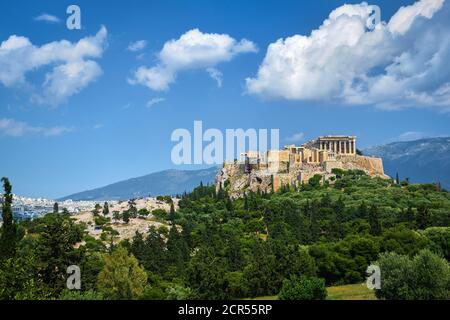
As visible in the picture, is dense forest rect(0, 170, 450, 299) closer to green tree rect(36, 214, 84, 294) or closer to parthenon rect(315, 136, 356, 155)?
green tree rect(36, 214, 84, 294)

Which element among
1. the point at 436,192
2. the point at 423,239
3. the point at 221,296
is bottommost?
the point at 221,296

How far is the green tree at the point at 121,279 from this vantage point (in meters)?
30.7

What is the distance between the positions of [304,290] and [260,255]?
1631 cm

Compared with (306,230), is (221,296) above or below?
below

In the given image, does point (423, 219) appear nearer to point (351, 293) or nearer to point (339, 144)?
point (351, 293)

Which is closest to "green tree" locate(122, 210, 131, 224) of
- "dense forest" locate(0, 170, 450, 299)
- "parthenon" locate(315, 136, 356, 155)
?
"dense forest" locate(0, 170, 450, 299)

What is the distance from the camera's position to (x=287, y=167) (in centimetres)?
10012

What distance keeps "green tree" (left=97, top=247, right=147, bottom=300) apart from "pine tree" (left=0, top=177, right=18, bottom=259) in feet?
18.8

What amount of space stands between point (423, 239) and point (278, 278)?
12.8 meters

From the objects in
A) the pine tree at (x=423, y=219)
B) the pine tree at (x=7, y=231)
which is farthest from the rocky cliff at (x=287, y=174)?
the pine tree at (x=7, y=231)

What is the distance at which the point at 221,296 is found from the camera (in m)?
35.1

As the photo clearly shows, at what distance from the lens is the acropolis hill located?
9612 cm
